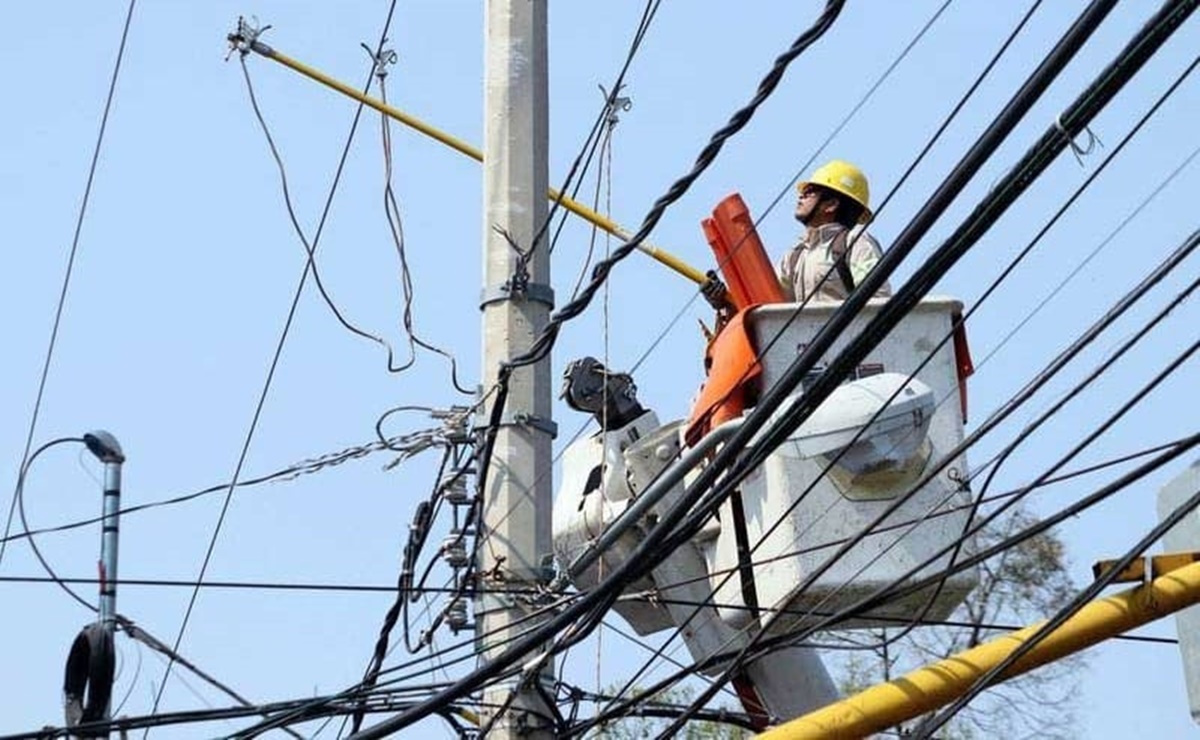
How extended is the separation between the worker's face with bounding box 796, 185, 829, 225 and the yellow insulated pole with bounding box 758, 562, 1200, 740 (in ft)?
9.40

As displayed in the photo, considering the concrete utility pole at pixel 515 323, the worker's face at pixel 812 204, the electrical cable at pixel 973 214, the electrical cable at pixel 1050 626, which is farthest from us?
the worker's face at pixel 812 204

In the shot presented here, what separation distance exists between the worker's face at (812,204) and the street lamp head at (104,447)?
319 cm

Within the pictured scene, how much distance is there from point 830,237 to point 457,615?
7.27ft

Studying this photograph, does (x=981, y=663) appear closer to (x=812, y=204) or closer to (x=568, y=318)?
(x=568, y=318)

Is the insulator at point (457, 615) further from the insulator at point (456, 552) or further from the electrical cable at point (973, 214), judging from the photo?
the electrical cable at point (973, 214)

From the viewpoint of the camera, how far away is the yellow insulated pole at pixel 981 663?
7.73 metres

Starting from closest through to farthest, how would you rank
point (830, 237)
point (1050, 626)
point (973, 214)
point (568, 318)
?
1. point (973, 214)
2. point (1050, 626)
3. point (568, 318)
4. point (830, 237)

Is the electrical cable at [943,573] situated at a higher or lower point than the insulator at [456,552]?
lower

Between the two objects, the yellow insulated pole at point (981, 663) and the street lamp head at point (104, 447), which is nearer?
the yellow insulated pole at point (981, 663)

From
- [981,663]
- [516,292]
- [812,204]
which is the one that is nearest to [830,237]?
[812,204]

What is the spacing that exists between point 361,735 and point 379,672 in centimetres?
88

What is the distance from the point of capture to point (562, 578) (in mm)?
9164

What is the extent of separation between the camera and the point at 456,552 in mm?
9438

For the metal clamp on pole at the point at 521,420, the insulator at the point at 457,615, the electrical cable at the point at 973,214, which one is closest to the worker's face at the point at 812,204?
the metal clamp on pole at the point at 521,420
